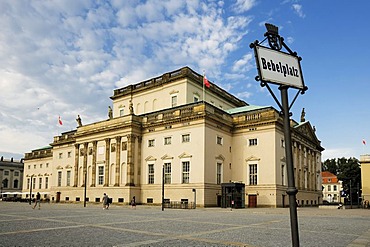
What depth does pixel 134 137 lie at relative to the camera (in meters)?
54.3

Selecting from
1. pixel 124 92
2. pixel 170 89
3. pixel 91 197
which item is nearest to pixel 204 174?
pixel 170 89

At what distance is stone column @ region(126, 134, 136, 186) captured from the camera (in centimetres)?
5262

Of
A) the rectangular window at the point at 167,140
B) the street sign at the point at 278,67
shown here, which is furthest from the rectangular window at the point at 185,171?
the street sign at the point at 278,67

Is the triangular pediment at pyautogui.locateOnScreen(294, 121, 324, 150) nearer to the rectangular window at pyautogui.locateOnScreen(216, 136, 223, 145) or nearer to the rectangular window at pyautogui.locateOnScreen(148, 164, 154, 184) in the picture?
the rectangular window at pyautogui.locateOnScreen(216, 136, 223, 145)

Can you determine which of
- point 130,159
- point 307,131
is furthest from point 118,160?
point 307,131

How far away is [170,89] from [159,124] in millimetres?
8397

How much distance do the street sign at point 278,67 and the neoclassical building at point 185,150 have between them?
37.2 meters

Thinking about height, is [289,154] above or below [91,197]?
above

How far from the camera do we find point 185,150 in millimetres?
49562

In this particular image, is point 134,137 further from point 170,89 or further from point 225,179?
point 225,179

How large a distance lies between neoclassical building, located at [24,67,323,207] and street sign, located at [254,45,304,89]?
3721 cm

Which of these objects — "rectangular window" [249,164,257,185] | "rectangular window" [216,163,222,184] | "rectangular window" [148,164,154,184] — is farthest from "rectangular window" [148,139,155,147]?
"rectangular window" [249,164,257,185]

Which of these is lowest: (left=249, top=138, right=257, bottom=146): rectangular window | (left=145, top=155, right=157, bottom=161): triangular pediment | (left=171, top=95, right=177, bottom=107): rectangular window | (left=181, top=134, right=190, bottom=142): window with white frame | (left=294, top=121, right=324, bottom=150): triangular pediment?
(left=145, top=155, right=157, bottom=161): triangular pediment

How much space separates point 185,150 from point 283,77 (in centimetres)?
4381
